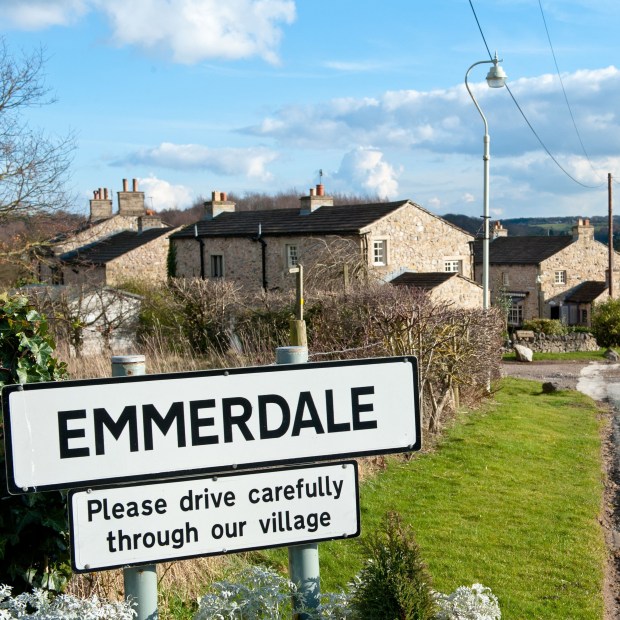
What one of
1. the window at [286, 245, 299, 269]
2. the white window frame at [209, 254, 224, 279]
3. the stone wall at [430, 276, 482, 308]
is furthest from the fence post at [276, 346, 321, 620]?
the white window frame at [209, 254, 224, 279]

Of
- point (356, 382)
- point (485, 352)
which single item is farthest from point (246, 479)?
point (485, 352)

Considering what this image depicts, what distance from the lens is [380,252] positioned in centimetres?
2898

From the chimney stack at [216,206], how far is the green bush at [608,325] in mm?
17716

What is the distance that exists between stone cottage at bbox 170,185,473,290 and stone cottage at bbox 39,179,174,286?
1.38 metres

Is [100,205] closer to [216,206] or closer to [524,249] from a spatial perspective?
[216,206]

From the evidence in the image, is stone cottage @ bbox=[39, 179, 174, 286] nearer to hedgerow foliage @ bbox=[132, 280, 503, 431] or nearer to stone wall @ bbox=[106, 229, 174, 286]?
stone wall @ bbox=[106, 229, 174, 286]

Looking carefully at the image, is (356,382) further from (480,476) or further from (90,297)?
(90,297)

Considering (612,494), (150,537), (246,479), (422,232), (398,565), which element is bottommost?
(612,494)

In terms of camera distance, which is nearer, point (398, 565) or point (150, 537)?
point (150, 537)

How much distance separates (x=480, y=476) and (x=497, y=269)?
39066 millimetres

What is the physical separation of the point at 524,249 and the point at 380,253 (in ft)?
74.6

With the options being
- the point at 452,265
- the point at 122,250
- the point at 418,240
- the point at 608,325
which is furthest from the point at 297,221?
the point at 608,325

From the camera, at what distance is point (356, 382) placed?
2.69 m

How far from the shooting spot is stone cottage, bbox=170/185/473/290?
28609 millimetres
